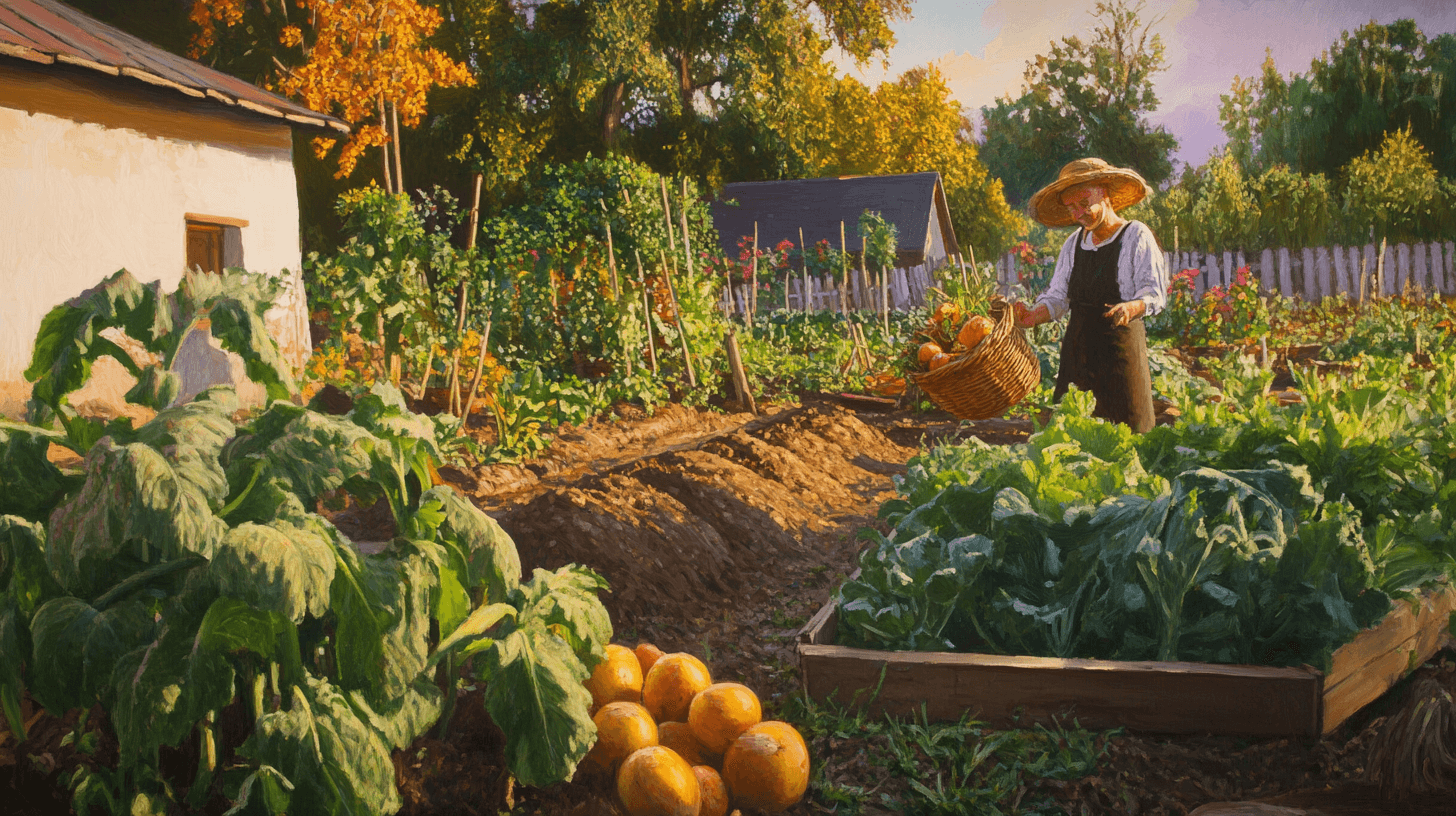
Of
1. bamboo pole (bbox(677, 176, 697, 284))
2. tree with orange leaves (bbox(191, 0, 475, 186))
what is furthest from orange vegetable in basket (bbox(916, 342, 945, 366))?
tree with orange leaves (bbox(191, 0, 475, 186))

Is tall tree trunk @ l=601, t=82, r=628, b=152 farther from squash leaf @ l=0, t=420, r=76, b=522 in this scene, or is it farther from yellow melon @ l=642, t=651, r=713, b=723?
squash leaf @ l=0, t=420, r=76, b=522

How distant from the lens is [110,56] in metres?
7.58

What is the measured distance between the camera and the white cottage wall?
7.20 m

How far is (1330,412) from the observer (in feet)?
10.0

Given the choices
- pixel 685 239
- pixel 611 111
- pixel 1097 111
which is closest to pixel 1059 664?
pixel 685 239

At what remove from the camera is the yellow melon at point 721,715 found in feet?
7.45

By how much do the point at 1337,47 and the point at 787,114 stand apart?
18.2 metres

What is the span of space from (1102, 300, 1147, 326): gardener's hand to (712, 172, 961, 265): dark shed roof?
20.5 metres

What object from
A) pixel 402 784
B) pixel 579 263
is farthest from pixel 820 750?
pixel 579 263

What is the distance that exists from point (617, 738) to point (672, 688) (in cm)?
27

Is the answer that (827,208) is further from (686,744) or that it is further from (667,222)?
(686,744)

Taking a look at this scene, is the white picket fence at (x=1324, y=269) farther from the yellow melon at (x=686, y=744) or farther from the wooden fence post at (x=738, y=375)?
the yellow melon at (x=686, y=744)

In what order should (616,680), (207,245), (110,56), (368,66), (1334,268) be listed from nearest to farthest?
(616,680) < (110,56) < (207,245) < (368,66) < (1334,268)

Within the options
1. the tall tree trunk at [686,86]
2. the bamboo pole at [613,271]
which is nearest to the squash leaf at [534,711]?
the bamboo pole at [613,271]
